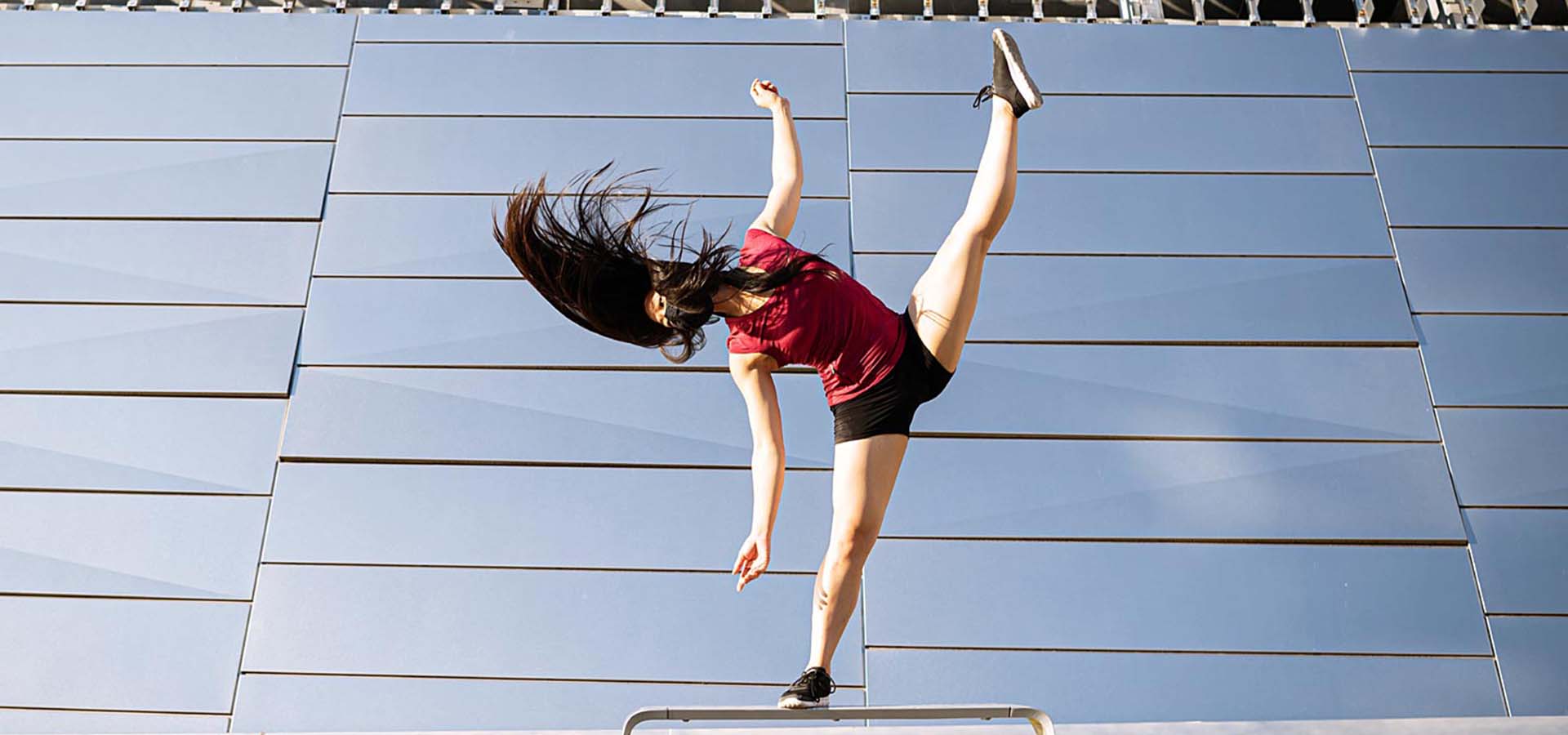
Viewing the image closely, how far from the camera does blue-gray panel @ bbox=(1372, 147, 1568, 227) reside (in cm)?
493

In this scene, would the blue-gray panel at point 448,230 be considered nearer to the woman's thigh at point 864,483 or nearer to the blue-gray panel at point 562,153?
the blue-gray panel at point 562,153

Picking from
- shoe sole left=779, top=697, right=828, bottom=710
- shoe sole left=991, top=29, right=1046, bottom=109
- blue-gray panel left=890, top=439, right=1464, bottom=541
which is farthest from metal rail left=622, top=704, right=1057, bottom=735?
blue-gray panel left=890, top=439, right=1464, bottom=541

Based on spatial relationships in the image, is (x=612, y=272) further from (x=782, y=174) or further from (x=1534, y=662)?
(x=1534, y=662)

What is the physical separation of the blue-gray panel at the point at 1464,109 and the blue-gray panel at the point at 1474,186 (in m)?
0.06

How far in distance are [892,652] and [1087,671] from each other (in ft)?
1.87

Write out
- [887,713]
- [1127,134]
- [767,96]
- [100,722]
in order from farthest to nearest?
1. [1127,134]
2. [100,722]
3. [767,96]
4. [887,713]

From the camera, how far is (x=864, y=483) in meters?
2.69

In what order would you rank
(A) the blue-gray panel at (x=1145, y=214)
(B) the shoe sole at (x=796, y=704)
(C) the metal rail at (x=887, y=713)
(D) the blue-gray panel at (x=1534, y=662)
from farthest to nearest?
(A) the blue-gray panel at (x=1145, y=214)
(D) the blue-gray panel at (x=1534, y=662)
(B) the shoe sole at (x=796, y=704)
(C) the metal rail at (x=887, y=713)

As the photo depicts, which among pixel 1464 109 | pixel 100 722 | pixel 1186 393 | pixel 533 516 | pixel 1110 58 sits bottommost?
pixel 100 722

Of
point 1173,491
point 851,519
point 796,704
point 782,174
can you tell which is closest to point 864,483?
point 851,519

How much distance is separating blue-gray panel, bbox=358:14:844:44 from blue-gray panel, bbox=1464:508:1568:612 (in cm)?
272

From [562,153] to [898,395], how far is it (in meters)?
2.60

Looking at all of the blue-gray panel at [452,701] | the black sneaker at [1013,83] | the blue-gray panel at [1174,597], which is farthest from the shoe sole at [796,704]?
the blue-gray panel at [1174,597]

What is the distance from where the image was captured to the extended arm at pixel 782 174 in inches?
114
